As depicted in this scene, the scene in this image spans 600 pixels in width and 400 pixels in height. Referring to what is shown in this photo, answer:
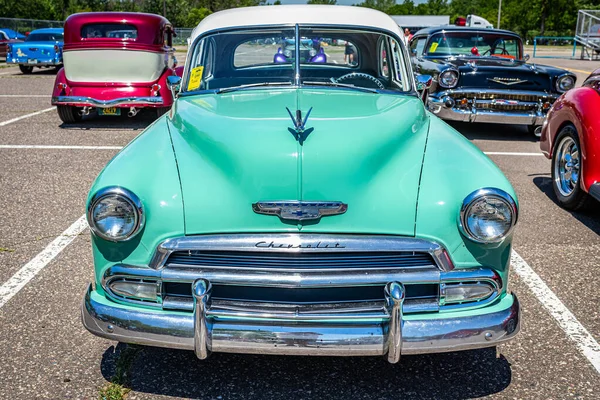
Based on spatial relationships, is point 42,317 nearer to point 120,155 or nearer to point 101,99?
point 120,155

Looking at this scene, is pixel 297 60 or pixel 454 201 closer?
pixel 454 201

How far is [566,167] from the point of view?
5.93 meters

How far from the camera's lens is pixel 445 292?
8.80 feet

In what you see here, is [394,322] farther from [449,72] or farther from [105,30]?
[105,30]

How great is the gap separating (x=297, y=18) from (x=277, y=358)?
2293 millimetres

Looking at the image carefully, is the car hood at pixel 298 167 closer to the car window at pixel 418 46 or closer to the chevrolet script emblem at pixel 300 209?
the chevrolet script emblem at pixel 300 209

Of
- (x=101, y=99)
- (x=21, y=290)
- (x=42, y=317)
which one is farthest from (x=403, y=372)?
(x=101, y=99)

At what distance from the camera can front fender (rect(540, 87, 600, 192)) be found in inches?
204

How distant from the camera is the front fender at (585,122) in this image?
17.0 ft

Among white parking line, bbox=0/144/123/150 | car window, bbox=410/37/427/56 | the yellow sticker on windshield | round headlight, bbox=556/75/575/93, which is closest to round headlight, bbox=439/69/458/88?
round headlight, bbox=556/75/575/93

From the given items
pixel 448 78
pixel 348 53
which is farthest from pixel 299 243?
pixel 448 78

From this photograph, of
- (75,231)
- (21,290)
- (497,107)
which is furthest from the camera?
(497,107)

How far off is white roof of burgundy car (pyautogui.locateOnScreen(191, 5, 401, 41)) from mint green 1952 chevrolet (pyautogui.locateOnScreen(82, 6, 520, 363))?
4.83ft

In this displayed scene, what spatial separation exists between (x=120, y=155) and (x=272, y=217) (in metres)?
0.94
